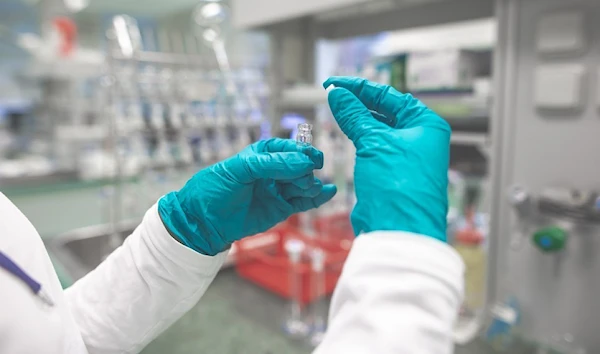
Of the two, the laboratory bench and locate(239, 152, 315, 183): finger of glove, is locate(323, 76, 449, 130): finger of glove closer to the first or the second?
locate(239, 152, 315, 183): finger of glove

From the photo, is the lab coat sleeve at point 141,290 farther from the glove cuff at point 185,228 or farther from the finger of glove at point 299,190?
the finger of glove at point 299,190

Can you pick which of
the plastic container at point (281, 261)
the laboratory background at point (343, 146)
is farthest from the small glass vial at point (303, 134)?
the plastic container at point (281, 261)

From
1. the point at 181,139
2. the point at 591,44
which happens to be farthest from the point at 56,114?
the point at 591,44

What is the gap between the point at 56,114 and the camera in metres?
4.05

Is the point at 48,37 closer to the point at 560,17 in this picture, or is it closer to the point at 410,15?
the point at 410,15

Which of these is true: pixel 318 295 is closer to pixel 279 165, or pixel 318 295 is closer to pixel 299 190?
pixel 299 190

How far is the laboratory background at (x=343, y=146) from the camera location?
1239 millimetres

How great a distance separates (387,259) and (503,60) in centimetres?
106

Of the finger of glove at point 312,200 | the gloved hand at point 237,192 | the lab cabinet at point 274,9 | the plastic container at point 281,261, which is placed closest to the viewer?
the gloved hand at point 237,192

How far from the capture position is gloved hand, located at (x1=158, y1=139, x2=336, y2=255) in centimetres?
74

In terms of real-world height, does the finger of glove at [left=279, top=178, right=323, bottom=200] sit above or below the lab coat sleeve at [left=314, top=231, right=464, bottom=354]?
above

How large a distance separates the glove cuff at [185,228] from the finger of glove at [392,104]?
1.14 feet

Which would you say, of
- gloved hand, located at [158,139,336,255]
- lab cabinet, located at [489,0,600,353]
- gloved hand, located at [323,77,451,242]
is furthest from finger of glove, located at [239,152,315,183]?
lab cabinet, located at [489,0,600,353]

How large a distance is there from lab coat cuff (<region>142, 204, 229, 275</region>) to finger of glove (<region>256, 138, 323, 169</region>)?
0.22m
